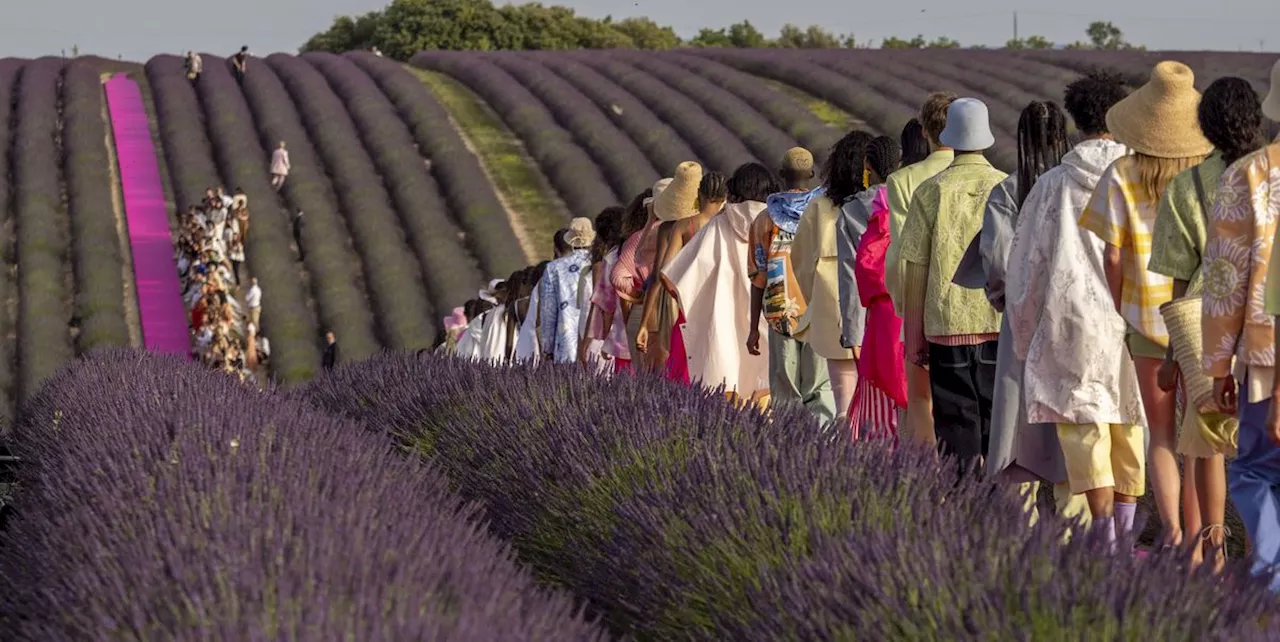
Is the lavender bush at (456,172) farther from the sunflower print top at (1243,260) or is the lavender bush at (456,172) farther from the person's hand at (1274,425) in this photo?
the person's hand at (1274,425)

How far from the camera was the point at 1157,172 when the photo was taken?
6258 mm

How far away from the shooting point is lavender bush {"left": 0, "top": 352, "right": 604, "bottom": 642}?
10.9 feet

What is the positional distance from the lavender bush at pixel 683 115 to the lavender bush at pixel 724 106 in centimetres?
21

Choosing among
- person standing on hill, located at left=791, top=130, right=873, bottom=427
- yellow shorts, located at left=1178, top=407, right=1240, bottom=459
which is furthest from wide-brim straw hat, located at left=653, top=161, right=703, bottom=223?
yellow shorts, located at left=1178, top=407, right=1240, bottom=459

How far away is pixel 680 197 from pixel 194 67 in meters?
38.7

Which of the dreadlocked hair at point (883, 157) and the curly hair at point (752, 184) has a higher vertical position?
the dreadlocked hair at point (883, 157)

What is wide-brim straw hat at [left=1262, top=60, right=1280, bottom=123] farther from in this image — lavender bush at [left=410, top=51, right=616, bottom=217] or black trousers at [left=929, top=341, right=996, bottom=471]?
lavender bush at [left=410, top=51, right=616, bottom=217]

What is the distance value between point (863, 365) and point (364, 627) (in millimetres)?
5376

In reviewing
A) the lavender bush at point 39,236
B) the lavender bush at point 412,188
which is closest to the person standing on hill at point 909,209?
the lavender bush at point 39,236

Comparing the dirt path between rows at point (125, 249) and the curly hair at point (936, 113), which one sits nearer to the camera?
the curly hair at point (936, 113)

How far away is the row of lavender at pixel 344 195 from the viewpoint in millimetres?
30141

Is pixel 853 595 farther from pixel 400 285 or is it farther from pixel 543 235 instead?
pixel 543 235

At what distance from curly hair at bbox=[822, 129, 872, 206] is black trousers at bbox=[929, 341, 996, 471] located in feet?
4.73

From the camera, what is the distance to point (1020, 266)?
665cm
